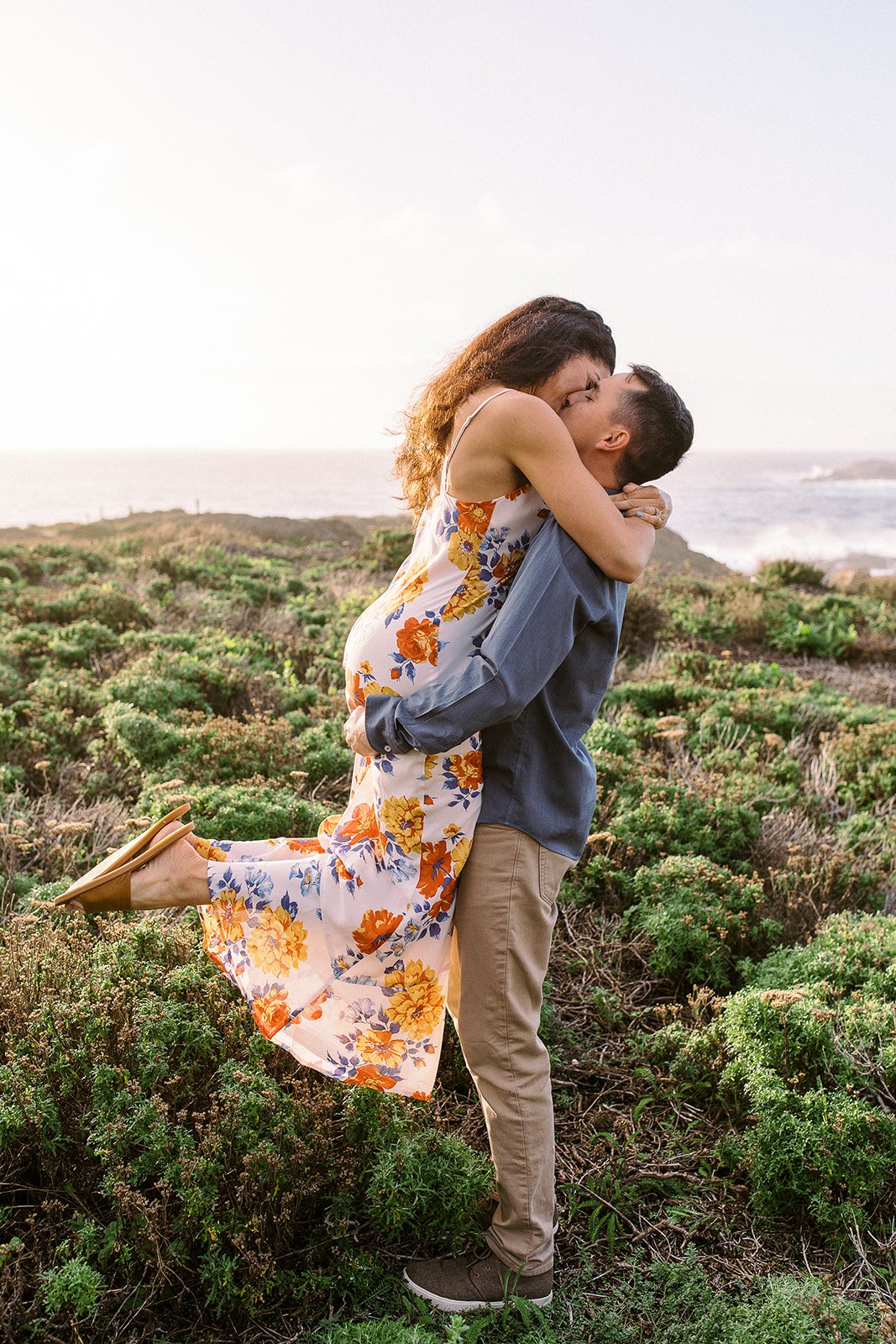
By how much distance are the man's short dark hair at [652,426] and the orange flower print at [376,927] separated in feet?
3.86

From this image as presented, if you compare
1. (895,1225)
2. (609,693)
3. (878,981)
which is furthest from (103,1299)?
(609,693)

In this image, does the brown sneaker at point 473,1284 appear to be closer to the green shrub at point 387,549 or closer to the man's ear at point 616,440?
the man's ear at point 616,440

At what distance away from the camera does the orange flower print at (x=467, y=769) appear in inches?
83.8

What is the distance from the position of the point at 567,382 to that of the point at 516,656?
650mm

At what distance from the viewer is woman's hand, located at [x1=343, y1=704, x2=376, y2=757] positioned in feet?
7.06

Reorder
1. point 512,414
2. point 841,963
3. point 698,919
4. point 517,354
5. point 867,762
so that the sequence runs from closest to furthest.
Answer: point 512,414 < point 517,354 < point 841,963 < point 698,919 < point 867,762

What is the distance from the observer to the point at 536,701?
84.3 inches

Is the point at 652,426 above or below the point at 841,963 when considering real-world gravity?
above

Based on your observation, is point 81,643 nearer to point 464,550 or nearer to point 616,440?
Result: point 464,550

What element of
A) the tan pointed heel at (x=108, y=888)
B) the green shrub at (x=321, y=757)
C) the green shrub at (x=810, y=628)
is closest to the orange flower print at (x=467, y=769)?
the tan pointed heel at (x=108, y=888)

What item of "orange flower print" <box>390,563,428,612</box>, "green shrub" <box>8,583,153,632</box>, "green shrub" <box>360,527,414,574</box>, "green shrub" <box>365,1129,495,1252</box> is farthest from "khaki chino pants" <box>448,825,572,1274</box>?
"green shrub" <box>360,527,414,574</box>

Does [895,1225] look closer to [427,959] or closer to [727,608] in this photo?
[427,959]

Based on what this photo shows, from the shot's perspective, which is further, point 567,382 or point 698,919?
point 698,919

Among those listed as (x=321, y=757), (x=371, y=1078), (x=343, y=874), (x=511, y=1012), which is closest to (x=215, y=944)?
(x=343, y=874)
